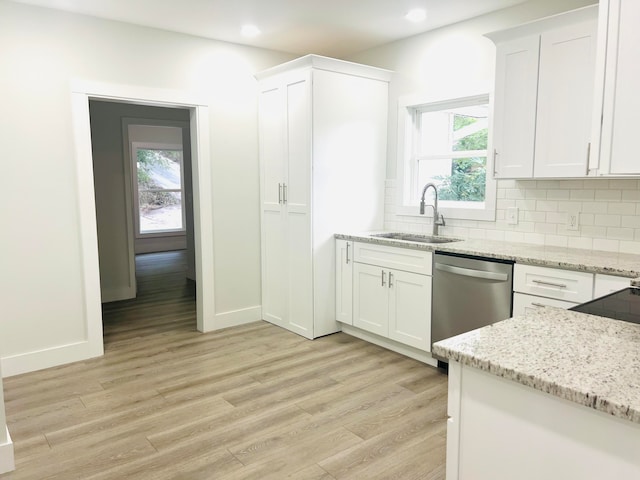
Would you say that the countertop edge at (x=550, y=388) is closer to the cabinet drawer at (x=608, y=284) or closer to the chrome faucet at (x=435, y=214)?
the cabinet drawer at (x=608, y=284)

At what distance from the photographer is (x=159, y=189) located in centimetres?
948

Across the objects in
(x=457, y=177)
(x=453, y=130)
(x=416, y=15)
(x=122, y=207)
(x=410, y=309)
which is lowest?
(x=410, y=309)

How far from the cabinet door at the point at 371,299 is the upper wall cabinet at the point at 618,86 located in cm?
242

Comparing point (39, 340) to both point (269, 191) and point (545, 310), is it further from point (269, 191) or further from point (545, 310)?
point (545, 310)

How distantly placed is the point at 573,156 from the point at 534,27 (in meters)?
0.84

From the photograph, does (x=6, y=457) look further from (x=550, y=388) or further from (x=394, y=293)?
(x=394, y=293)

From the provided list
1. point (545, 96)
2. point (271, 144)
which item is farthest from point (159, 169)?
point (545, 96)

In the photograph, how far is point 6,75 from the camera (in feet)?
10.7

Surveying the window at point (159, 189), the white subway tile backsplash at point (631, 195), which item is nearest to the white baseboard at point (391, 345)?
the white subway tile backsplash at point (631, 195)

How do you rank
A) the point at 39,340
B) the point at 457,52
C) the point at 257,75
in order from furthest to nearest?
the point at 257,75 → the point at 457,52 → the point at 39,340

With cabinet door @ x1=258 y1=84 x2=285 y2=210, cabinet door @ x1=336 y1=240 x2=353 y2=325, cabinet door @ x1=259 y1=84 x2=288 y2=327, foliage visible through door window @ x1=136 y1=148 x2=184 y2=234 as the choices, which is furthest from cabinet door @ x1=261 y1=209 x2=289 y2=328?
foliage visible through door window @ x1=136 y1=148 x2=184 y2=234

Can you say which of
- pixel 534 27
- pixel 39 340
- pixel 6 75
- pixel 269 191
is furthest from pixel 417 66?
pixel 39 340

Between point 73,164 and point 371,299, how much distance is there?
8.33 feet

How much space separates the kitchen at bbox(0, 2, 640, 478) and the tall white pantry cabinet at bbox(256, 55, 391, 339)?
40 centimetres
